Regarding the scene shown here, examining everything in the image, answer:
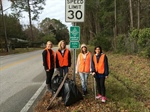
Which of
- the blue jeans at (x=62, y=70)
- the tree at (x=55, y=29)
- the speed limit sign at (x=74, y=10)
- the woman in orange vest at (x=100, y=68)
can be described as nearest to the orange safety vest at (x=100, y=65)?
the woman in orange vest at (x=100, y=68)

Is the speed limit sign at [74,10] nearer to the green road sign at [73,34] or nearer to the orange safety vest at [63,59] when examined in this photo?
the green road sign at [73,34]

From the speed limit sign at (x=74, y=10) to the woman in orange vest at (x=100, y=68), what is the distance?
1157mm

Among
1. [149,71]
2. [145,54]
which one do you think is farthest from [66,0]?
[145,54]

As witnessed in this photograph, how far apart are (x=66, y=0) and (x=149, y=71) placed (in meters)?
5.66

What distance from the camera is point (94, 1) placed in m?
31.9

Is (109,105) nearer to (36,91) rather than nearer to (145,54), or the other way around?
(36,91)

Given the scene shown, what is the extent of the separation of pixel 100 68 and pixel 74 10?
194 centimetres

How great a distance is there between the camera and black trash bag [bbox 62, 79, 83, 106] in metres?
5.56

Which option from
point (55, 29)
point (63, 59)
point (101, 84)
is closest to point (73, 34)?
point (63, 59)

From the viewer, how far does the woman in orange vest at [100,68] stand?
586cm

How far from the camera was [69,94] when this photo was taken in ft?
18.3

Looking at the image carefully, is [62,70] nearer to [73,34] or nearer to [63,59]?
[63,59]

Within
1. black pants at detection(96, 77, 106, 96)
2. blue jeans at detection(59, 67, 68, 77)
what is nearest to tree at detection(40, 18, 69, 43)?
blue jeans at detection(59, 67, 68, 77)

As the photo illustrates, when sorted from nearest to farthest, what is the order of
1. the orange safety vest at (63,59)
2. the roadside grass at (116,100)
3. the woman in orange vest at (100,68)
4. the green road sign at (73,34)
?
1. the roadside grass at (116,100)
2. the woman in orange vest at (100,68)
3. the green road sign at (73,34)
4. the orange safety vest at (63,59)
